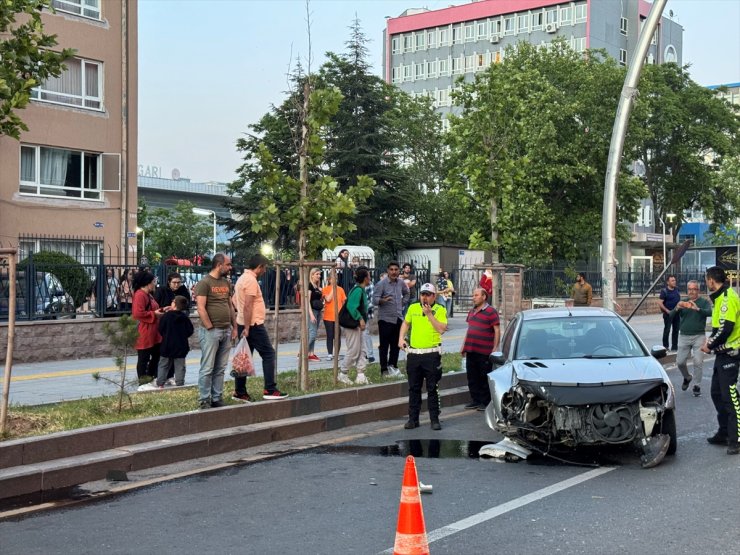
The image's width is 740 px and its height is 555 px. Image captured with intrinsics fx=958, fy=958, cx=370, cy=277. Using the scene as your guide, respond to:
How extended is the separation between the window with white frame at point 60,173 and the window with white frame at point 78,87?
149 cm

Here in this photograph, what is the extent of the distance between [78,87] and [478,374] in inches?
823

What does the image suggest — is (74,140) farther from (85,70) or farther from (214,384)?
(214,384)

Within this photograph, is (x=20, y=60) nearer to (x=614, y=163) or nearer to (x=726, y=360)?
(x=726, y=360)

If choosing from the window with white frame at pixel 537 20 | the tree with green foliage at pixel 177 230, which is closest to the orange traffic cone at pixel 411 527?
the tree with green foliage at pixel 177 230

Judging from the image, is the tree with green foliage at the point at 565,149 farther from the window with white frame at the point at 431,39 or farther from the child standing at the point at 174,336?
the window with white frame at the point at 431,39

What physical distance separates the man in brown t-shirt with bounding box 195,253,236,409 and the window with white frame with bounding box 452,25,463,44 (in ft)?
275

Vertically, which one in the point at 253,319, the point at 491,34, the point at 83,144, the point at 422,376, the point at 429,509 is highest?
the point at 491,34

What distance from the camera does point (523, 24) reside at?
85875mm

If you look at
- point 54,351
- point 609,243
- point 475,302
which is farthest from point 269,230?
point 609,243

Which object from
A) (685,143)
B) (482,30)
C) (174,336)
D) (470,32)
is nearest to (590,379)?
(174,336)

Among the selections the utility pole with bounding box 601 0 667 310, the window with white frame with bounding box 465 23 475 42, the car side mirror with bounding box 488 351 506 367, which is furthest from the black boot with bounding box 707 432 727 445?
the window with white frame with bounding box 465 23 475 42

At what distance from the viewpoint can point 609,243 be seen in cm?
1827

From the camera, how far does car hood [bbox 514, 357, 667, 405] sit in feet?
28.9

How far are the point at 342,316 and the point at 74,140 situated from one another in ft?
58.4
